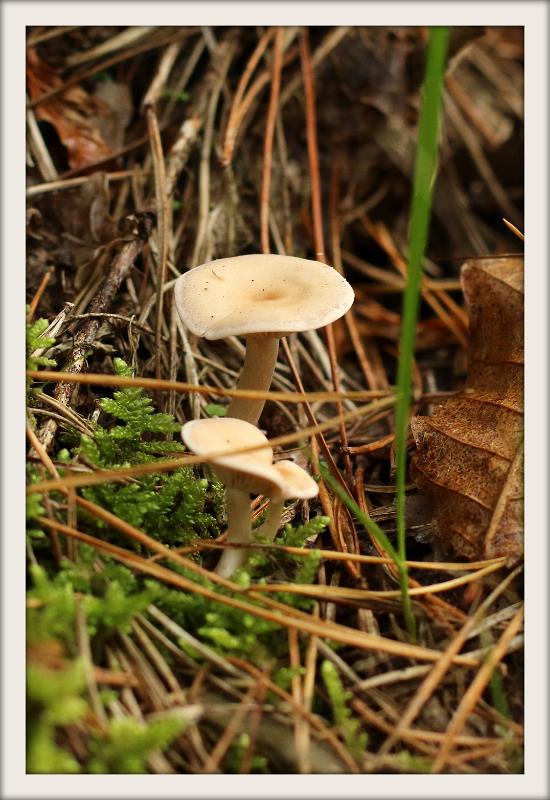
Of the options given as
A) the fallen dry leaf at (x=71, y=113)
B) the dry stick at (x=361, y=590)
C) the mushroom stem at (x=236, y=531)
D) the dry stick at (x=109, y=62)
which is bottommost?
the dry stick at (x=361, y=590)

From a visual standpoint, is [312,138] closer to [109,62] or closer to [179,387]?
[109,62]

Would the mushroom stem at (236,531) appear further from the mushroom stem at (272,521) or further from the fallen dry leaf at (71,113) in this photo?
the fallen dry leaf at (71,113)

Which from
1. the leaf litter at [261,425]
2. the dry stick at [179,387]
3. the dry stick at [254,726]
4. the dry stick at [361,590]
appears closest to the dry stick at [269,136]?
the leaf litter at [261,425]

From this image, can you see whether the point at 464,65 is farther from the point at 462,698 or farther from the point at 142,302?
the point at 462,698

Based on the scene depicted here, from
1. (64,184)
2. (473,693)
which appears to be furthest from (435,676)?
(64,184)

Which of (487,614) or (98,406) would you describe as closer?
(487,614)

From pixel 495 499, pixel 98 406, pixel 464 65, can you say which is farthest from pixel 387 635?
pixel 464 65

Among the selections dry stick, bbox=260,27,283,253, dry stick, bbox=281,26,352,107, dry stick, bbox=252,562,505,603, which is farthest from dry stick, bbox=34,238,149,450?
dry stick, bbox=281,26,352,107
